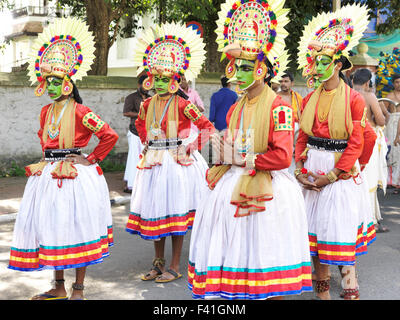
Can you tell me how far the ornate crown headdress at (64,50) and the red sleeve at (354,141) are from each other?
8.21ft

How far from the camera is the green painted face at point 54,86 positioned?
4.86 metres

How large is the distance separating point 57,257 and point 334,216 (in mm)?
2487

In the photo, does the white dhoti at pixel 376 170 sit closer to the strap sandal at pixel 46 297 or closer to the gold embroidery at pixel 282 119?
the gold embroidery at pixel 282 119

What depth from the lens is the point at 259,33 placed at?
4012 mm

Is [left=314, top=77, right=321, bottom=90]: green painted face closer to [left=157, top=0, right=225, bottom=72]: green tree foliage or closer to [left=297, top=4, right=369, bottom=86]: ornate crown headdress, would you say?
[left=297, top=4, right=369, bottom=86]: ornate crown headdress

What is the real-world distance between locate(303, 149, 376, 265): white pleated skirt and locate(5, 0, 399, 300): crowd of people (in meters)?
0.01

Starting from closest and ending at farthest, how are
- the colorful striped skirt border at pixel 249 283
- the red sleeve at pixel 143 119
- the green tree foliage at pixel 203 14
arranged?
the colorful striped skirt border at pixel 249 283 < the red sleeve at pixel 143 119 < the green tree foliage at pixel 203 14

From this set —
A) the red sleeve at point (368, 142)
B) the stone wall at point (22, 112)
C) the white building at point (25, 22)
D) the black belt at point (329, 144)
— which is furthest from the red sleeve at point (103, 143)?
the white building at point (25, 22)

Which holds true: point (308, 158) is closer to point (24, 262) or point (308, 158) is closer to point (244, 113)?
point (244, 113)

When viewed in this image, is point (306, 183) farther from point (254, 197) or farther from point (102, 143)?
point (102, 143)

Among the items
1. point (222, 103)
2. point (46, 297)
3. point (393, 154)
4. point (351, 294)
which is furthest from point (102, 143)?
point (393, 154)

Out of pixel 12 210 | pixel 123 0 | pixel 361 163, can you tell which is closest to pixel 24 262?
pixel 361 163

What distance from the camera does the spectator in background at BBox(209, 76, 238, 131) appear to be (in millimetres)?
10188

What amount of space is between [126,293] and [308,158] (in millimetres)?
2239
